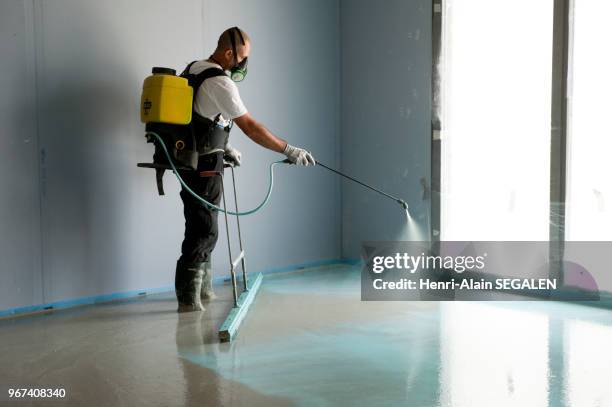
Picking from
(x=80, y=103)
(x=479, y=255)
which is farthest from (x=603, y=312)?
(x=80, y=103)

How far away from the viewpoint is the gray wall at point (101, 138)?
3475 mm

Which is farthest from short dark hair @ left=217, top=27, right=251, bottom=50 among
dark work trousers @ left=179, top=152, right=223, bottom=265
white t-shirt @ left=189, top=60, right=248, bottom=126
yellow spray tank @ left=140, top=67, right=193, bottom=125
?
dark work trousers @ left=179, top=152, right=223, bottom=265

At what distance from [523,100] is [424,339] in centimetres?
167

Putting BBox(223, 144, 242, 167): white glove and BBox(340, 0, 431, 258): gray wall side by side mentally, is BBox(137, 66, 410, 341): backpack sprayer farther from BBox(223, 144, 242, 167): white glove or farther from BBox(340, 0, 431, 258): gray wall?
BBox(340, 0, 431, 258): gray wall

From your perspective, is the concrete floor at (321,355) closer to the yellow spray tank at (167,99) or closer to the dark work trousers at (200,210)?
the dark work trousers at (200,210)

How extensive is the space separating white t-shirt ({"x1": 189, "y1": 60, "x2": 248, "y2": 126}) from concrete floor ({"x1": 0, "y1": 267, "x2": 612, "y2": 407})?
110cm

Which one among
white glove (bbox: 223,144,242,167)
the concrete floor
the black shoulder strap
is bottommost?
the concrete floor

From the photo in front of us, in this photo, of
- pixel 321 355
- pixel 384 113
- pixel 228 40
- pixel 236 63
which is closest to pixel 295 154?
pixel 236 63

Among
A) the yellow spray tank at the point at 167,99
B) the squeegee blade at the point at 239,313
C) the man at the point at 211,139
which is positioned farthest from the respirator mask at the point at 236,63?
the squeegee blade at the point at 239,313

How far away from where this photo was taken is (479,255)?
4.19 m

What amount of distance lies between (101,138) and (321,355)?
189 centimetres

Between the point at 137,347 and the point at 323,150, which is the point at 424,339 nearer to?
the point at 137,347

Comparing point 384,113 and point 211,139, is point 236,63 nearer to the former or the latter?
point 211,139

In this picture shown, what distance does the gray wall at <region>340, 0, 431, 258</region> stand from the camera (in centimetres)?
439
